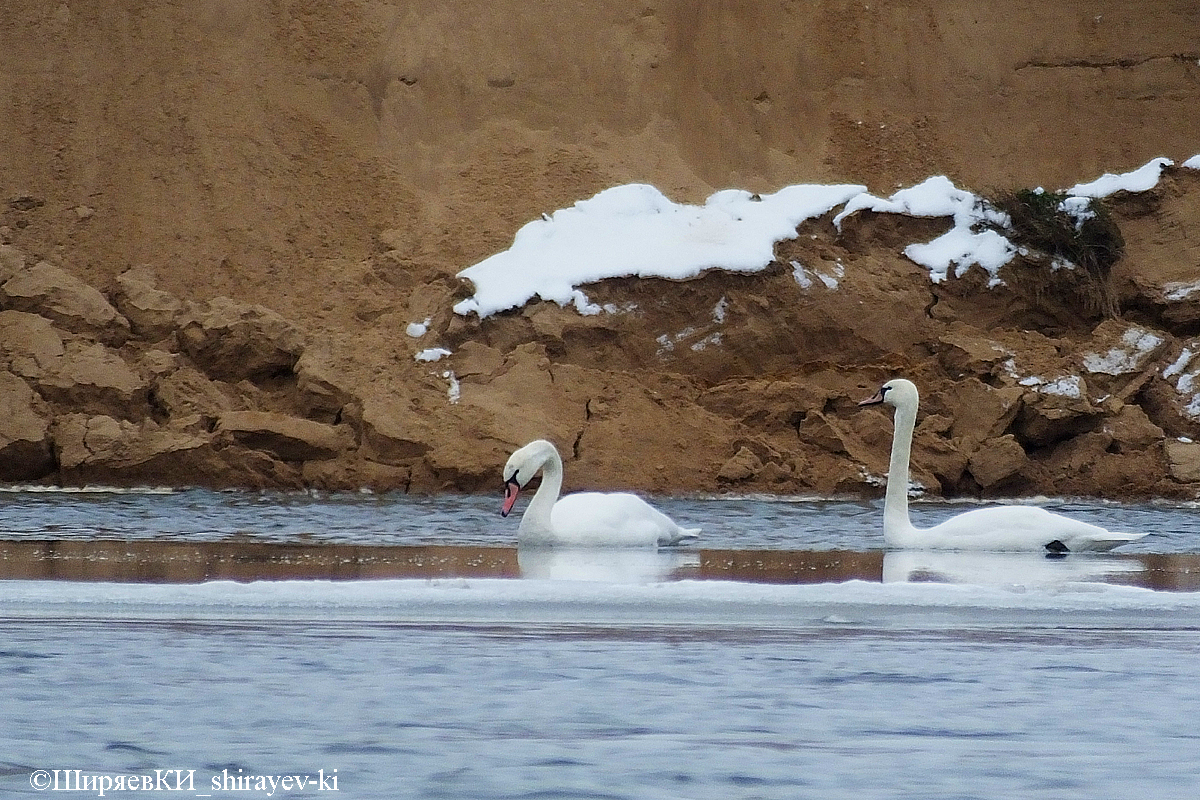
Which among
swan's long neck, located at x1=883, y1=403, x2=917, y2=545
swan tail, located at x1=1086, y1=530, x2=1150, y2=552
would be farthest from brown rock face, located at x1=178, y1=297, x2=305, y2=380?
swan tail, located at x1=1086, y1=530, x2=1150, y2=552

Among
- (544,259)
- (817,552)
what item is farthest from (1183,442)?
(817,552)

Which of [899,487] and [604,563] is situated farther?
[899,487]

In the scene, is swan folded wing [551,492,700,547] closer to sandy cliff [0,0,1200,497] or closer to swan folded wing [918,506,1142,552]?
swan folded wing [918,506,1142,552]

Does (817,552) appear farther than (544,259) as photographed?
No

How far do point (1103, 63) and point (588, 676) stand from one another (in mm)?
28042

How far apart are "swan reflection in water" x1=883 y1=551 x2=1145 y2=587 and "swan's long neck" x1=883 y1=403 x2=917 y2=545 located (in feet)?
0.95

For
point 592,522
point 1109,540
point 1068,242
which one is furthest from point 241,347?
point 1109,540

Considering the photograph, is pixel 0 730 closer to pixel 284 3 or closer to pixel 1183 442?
pixel 1183 442

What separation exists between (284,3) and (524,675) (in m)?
25.0

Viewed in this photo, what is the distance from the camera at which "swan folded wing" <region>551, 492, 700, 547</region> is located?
1354 centimetres

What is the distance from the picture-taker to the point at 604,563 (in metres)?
12.3

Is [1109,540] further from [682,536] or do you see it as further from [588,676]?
[588,676]

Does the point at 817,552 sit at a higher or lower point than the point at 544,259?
lower

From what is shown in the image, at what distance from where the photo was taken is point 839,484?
69.6 ft
